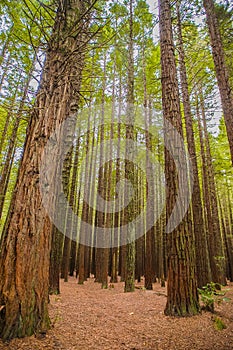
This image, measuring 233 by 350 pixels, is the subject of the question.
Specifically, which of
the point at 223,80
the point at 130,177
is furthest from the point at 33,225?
the point at 223,80

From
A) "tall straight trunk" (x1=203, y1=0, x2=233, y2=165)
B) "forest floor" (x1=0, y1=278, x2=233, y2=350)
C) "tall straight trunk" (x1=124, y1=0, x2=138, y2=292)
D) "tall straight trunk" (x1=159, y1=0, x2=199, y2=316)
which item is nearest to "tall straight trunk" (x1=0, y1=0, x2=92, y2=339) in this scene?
"forest floor" (x1=0, y1=278, x2=233, y2=350)

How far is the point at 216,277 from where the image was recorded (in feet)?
33.2

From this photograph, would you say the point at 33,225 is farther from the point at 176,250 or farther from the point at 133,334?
the point at 176,250

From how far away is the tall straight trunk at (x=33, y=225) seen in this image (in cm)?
213

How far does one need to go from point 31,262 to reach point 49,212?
A: 23.2 inches

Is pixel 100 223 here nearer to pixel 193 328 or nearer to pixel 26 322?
pixel 193 328

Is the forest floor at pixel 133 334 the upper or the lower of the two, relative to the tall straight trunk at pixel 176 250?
lower

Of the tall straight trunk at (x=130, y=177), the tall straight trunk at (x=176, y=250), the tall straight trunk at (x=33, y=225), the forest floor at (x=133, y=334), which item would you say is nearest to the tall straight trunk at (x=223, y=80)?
the tall straight trunk at (x=176, y=250)

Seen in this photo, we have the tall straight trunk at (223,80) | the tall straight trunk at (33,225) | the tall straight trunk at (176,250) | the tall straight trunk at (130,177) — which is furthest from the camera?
the tall straight trunk at (130,177)

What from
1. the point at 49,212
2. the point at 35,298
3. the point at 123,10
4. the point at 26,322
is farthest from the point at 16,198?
the point at 123,10

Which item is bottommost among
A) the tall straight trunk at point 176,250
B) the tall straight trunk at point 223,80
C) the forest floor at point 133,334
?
the forest floor at point 133,334

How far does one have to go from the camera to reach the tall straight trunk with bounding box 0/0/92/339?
2133 millimetres

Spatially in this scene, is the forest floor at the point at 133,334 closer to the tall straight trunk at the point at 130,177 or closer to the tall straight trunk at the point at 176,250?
the tall straight trunk at the point at 176,250

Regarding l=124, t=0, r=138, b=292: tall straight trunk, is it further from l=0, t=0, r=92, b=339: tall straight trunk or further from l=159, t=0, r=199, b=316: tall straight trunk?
l=0, t=0, r=92, b=339: tall straight trunk
